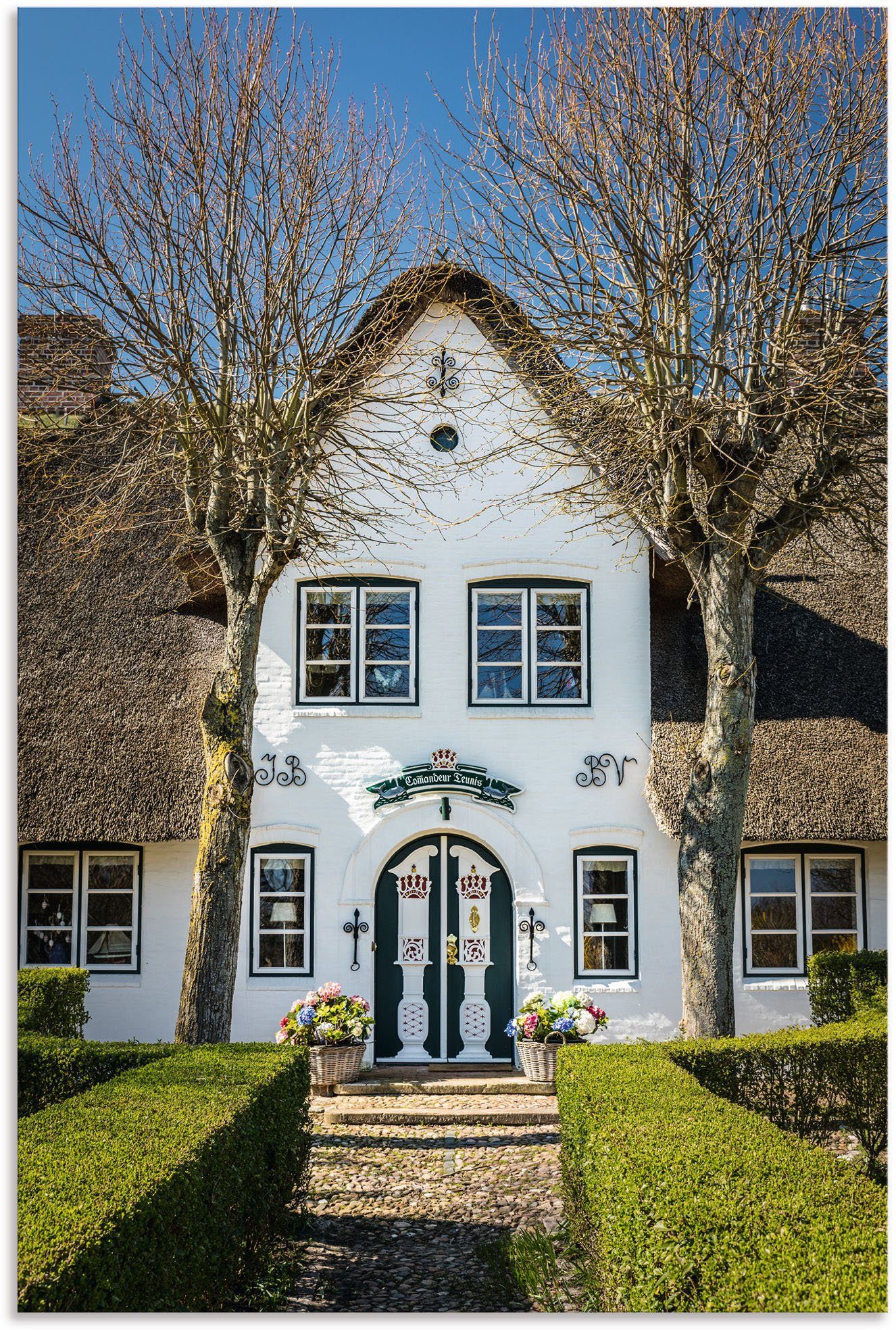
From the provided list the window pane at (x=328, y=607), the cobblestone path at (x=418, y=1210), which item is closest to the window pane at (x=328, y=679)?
the window pane at (x=328, y=607)

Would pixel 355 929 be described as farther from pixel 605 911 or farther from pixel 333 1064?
pixel 605 911

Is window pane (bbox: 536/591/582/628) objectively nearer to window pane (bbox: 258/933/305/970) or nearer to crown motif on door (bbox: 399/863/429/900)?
crown motif on door (bbox: 399/863/429/900)

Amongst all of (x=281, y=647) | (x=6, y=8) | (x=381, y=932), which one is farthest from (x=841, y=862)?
(x=6, y=8)

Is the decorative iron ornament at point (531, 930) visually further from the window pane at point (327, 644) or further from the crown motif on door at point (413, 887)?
the window pane at point (327, 644)

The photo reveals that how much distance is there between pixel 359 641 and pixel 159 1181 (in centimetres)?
856

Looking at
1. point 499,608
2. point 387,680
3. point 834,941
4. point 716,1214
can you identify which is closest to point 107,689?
point 387,680

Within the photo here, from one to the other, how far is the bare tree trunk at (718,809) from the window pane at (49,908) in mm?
7104

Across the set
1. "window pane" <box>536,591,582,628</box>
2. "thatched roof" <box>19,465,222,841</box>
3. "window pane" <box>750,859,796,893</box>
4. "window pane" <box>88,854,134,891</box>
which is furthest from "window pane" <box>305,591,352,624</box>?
"window pane" <box>750,859,796,893</box>

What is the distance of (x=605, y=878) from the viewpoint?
1211cm

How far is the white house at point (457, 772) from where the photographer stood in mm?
11781

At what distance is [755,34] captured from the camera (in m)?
7.42

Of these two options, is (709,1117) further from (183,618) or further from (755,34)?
(183,618)

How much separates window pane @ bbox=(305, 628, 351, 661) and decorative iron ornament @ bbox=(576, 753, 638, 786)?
295 cm

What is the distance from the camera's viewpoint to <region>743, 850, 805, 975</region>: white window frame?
12.0m
